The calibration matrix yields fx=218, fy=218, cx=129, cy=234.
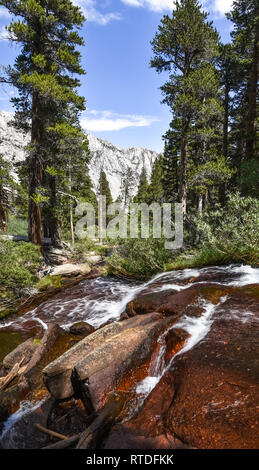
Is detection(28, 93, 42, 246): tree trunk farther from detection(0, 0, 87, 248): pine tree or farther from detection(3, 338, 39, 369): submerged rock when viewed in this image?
detection(3, 338, 39, 369): submerged rock

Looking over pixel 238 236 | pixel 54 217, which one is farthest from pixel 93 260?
pixel 238 236

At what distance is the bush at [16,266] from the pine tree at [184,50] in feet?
28.2

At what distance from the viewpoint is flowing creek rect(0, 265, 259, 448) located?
12.6 feet

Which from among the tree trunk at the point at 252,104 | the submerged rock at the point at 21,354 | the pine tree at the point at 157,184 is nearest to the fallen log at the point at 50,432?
the submerged rock at the point at 21,354

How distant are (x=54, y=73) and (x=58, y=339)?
13.4m

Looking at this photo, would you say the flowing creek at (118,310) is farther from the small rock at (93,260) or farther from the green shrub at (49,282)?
the small rock at (93,260)

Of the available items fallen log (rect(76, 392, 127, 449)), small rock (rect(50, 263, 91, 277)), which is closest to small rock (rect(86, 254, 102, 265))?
small rock (rect(50, 263, 91, 277))

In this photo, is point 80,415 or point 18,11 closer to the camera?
point 80,415

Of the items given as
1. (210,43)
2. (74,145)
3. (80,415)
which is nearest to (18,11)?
(74,145)

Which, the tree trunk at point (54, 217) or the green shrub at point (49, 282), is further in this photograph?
the tree trunk at point (54, 217)

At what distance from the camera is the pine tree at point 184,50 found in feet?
36.4

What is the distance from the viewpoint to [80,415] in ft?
11.0
